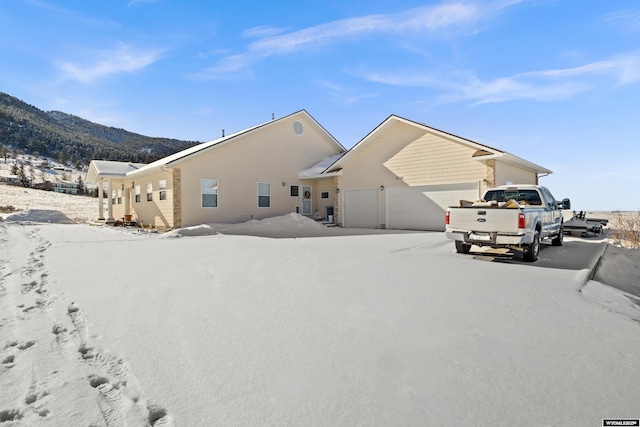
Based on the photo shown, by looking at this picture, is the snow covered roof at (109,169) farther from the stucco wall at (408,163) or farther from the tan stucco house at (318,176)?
the stucco wall at (408,163)

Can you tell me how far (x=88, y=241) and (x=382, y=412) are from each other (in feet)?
39.1

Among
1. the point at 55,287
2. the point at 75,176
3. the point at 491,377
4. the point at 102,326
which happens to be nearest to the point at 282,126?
the point at 55,287

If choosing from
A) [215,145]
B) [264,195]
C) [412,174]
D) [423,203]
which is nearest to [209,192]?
[215,145]

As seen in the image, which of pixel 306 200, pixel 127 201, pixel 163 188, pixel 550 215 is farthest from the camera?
pixel 127 201

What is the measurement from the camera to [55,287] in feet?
16.4

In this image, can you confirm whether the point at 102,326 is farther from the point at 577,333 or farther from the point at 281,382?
the point at 577,333

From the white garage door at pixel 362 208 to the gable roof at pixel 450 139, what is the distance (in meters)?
1.93

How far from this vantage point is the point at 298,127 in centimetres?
2058

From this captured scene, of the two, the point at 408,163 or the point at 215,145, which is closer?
the point at 408,163

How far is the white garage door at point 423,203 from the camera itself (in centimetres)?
1467

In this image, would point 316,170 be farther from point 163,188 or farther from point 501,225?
point 501,225

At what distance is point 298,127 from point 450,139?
9604mm

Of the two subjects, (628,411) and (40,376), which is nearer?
(628,411)

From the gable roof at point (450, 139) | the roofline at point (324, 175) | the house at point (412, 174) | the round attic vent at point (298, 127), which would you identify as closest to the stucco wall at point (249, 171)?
the round attic vent at point (298, 127)
